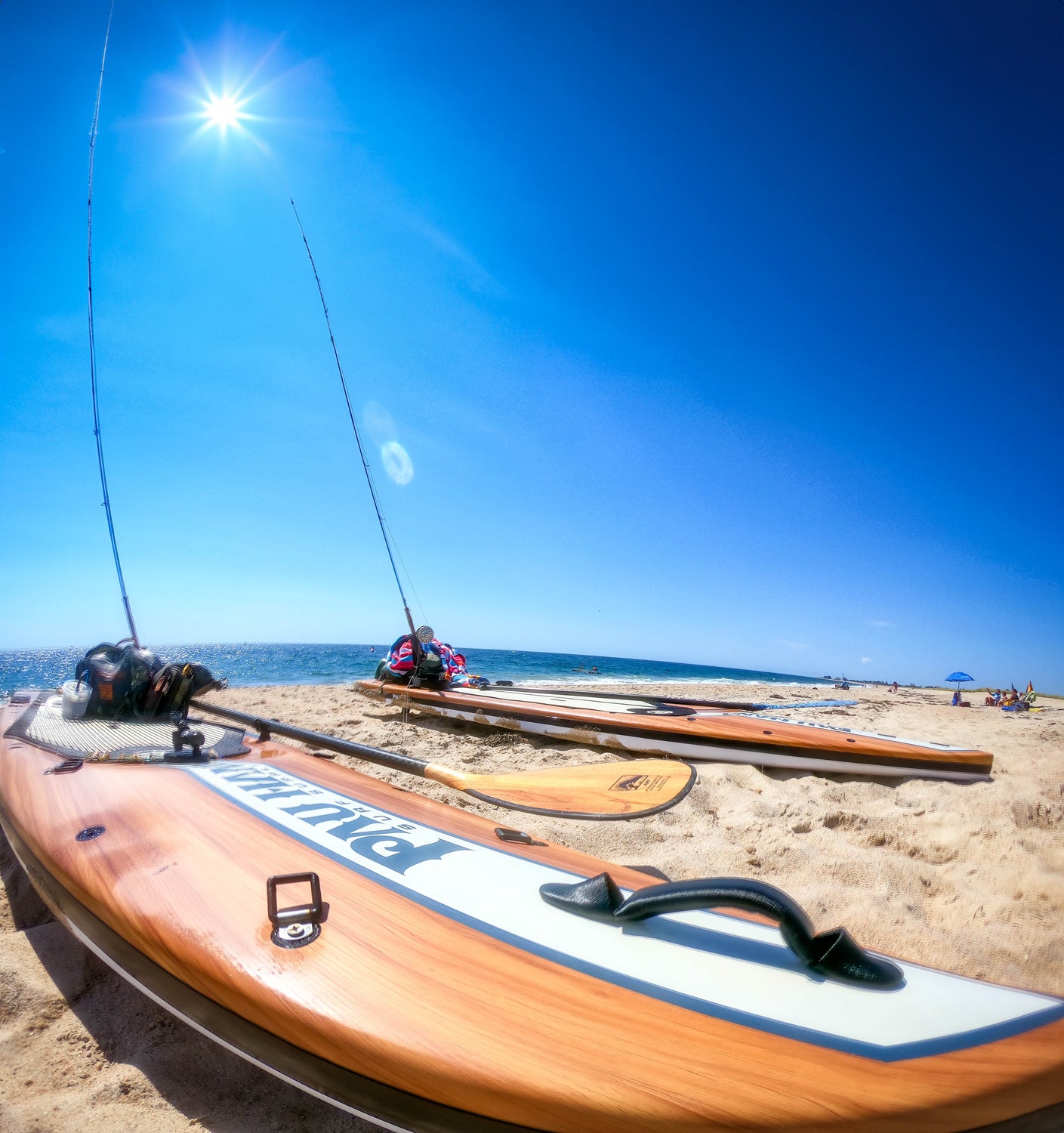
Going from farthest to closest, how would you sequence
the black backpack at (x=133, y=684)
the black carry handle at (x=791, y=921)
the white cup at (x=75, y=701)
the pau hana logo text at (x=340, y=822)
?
1. the black backpack at (x=133, y=684)
2. the white cup at (x=75, y=701)
3. the pau hana logo text at (x=340, y=822)
4. the black carry handle at (x=791, y=921)

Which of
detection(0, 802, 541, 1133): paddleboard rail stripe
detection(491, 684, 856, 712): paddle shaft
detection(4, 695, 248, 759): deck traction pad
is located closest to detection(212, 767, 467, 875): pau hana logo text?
detection(0, 802, 541, 1133): paddleboard rail stripe

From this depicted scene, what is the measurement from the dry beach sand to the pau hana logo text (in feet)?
1.58

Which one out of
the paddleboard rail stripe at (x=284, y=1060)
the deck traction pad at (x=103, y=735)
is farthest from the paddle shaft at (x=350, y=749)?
the paddleboard rail stripe at (x=284, y=1060)

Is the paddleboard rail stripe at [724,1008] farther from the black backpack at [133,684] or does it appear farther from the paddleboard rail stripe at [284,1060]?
the black backpack at [133,684]

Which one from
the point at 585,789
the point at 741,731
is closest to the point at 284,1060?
the point at 585,789

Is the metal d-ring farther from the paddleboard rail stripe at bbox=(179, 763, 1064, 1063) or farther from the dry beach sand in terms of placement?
the dry beach sand

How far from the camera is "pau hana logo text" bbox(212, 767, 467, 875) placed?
1.39 metres

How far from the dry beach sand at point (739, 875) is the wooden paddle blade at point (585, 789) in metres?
0.29

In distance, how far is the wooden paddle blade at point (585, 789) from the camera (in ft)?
6.88

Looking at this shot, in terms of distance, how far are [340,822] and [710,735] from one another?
10.6 feet

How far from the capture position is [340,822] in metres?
1.60

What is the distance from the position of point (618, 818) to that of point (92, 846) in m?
1.72

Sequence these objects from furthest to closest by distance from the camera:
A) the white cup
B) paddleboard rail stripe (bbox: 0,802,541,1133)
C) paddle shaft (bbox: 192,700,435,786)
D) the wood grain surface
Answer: the wood grain surface
the white cup
paddle shaft (bbox: 192,700,435,786)
paddleboard rail stripe (bbox: 0,802,541,1133)

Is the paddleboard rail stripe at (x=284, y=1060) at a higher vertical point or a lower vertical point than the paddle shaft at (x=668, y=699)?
higher
